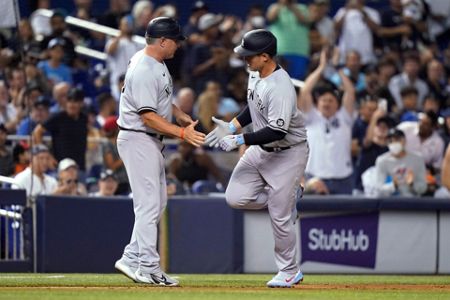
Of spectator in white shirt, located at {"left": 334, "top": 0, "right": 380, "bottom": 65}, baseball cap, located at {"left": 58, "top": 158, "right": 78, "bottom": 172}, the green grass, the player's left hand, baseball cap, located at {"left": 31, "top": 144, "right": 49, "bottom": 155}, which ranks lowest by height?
the green grass

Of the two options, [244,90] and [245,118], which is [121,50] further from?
[245,118]

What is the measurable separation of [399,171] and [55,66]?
5691 millimetres

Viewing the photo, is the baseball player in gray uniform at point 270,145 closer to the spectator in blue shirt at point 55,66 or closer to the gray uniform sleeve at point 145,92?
the gray uniform sleeve at point 145,92

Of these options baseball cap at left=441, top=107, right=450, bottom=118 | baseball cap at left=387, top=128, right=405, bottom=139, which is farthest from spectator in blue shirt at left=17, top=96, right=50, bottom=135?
baseball cap at left=441, top=107, right=450, bottom=118

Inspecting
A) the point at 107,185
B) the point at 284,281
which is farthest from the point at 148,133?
the point at 107,185

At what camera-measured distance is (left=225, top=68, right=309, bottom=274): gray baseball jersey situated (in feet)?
32.0

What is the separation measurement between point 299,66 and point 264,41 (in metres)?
9.73

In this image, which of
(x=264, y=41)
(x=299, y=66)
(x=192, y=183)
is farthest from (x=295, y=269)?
(x=299, y=66)

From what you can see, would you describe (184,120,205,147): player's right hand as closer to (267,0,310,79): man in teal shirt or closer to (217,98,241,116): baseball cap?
(217,98,241,116): baseball cap

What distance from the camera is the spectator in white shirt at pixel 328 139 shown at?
48.8 feet

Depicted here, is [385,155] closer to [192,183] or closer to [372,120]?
[372,120]

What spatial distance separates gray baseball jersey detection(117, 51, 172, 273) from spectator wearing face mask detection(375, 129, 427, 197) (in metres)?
5.27

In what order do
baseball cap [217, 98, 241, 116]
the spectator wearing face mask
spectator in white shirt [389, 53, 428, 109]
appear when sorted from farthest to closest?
spectator in white shirt [389, 53, 428, 109] → baseball cap [217, 98, 241, 116] → the spectator wearing face mask

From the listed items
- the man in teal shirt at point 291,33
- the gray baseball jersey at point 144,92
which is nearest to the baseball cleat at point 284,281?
the gray baseball jersey at point 144,92
